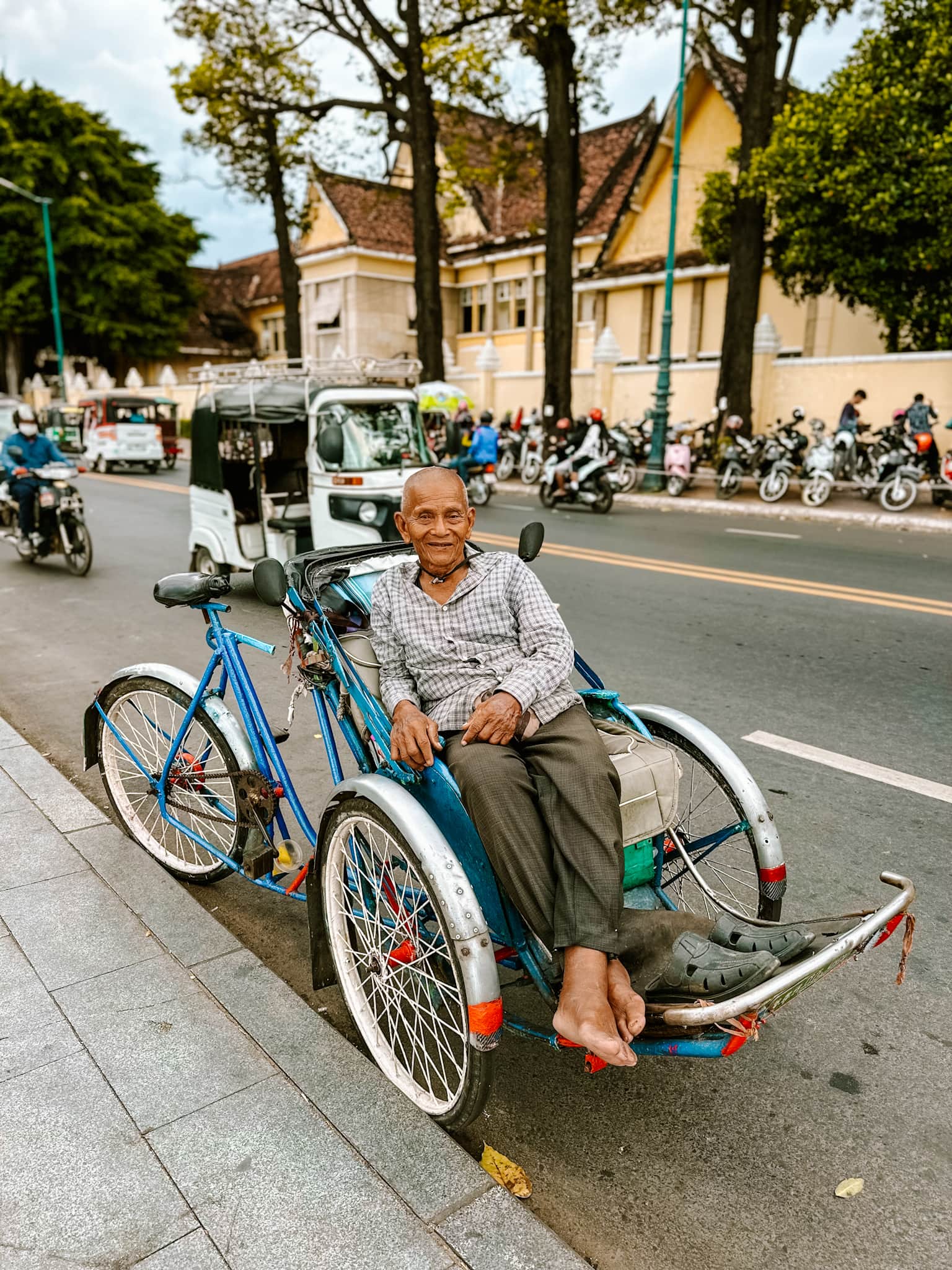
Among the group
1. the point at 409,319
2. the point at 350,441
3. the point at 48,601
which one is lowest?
the point at 48,601

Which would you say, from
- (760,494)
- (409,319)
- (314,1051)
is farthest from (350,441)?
(409,319)

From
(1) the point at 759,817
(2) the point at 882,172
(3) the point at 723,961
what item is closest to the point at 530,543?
(1) the point at 759,817

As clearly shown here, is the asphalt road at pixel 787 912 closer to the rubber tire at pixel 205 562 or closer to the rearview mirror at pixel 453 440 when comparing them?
the rubber tire at pixel 205 562

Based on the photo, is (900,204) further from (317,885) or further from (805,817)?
(317,885)

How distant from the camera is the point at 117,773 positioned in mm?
3754

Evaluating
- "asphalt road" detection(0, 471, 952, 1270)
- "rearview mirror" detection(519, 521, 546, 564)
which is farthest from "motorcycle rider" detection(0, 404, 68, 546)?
"rearview mirror" detection(519, 521, 546, 564)

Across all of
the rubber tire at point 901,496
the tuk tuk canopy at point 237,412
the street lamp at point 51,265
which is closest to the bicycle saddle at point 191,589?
the tuk tuk canopy at point 237,412

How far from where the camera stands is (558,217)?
20141 mm

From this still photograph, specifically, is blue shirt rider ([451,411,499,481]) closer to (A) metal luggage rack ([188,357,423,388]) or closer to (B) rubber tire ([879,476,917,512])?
(B) rubber tire ([879,476,917,512])

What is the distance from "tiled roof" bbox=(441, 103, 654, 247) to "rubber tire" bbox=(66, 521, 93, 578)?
55.2 feet

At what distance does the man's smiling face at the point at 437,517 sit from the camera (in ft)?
9.10

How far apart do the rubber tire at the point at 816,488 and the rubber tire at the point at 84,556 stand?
11209 mm

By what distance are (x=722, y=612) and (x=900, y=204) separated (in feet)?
38.1

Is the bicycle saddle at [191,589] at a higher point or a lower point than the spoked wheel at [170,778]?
higher
